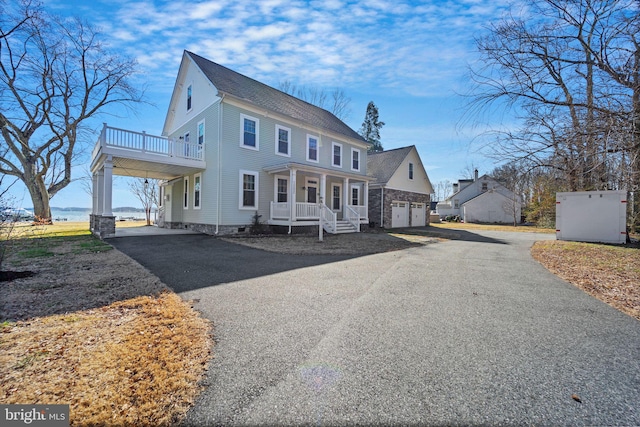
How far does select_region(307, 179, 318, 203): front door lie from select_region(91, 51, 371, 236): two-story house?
60 mm

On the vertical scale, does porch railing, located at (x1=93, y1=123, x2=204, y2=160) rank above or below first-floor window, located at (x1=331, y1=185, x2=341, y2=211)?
above

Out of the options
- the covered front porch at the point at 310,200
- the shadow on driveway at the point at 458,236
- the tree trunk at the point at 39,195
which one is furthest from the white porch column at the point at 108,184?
the tree trunk at the point at 39,195

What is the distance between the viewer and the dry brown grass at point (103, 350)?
199 cm

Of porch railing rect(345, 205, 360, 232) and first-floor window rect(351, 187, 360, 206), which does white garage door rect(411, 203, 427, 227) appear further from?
porch railing rect(345, 205, 360, 232)

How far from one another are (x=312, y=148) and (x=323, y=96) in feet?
49.5

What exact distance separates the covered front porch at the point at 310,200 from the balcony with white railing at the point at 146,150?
378 centimetres

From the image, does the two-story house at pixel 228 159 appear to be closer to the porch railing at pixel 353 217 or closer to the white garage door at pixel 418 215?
the porch railing at pixel 353 217

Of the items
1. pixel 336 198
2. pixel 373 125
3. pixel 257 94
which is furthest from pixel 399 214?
pixel 373 125

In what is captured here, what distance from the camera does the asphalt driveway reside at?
1982 millimetres

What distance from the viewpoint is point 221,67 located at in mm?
15906

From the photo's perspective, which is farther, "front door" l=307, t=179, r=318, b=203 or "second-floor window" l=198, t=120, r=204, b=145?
"front door" l=307, t=179, r=318, b=203

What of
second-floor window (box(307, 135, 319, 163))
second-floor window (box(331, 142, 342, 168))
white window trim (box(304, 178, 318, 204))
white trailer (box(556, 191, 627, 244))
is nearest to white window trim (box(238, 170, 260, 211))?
white window trim (box(304, 178, 318, 204))

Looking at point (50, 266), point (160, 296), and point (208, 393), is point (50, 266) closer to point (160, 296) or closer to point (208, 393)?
point (160, 296)

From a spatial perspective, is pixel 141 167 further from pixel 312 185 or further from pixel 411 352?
pixel 411 352
